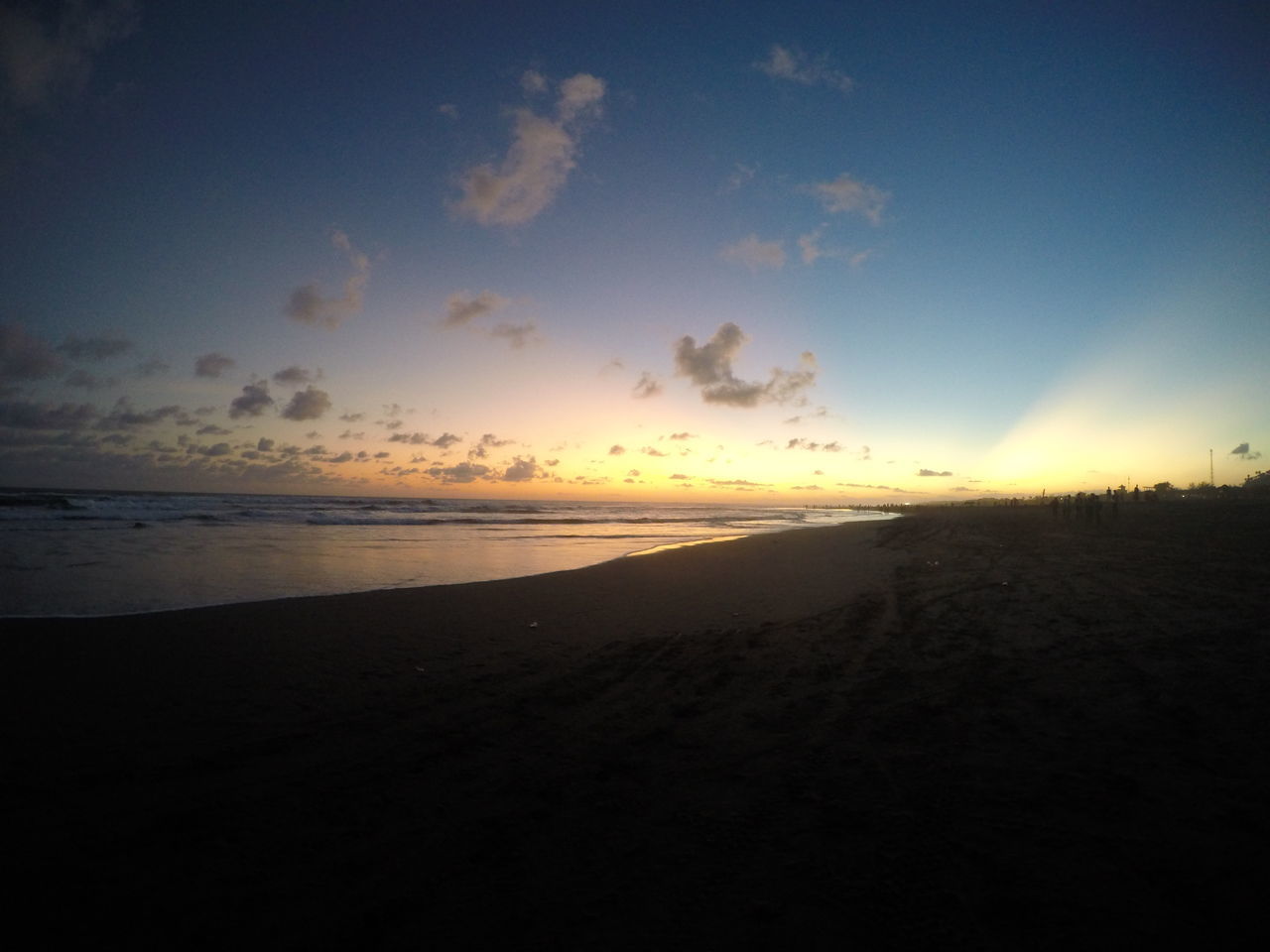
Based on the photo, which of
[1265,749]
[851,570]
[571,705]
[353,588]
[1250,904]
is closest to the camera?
[1250,904]

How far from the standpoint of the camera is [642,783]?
395 cm

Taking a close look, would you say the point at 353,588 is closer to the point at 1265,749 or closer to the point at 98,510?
the point at 1265,749

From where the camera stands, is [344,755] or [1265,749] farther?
[344,755]

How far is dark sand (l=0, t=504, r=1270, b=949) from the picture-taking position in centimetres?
265

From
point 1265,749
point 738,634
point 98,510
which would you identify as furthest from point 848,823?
Result: point 98,510

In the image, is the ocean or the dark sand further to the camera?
the ocean

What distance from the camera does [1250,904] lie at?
256 cm

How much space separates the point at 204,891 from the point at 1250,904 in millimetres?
5043

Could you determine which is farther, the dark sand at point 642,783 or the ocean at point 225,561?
the ocean at point 225,561

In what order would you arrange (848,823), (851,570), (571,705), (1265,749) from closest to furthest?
1. (848,823)
2. (1265,749)
3. (571,705)
4. (851,570)

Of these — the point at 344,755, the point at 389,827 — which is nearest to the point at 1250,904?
the point at 389,827

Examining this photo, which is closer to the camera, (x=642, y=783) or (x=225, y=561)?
(x=642, y=783)

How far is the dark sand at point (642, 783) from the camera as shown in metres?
2.65

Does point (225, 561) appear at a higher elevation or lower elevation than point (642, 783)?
higher
